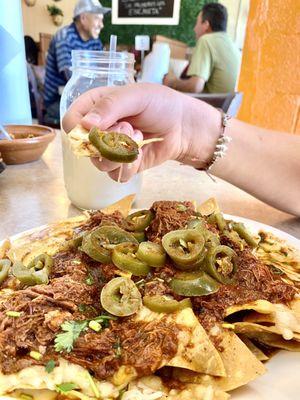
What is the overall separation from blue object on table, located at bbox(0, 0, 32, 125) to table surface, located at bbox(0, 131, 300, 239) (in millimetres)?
646

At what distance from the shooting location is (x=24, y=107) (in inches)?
111

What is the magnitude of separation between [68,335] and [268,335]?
466 mm

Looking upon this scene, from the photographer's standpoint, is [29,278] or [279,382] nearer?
[279,382]

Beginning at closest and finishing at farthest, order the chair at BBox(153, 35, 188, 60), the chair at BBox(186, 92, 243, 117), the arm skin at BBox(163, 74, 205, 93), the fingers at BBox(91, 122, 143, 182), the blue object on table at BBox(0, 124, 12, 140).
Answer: the fingers at BBox(91, 122, 143, 182)
the blue object on table at BBox(0, 124, 12, 140)
the chair at BBox(186, 92, 243, 117)
the arm skin at BBox(163, 74, 205, 93)
the chair at BBox(153, 35, 188, 60)

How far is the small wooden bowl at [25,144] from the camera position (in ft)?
6.96

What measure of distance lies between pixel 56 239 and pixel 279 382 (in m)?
0.73

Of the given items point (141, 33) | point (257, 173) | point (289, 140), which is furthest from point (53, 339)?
point (141, 33)

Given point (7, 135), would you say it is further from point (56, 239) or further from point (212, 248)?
point (212, 248)

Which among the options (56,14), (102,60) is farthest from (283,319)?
(56,14)

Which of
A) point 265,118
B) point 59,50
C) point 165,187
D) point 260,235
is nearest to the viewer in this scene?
point 260,235

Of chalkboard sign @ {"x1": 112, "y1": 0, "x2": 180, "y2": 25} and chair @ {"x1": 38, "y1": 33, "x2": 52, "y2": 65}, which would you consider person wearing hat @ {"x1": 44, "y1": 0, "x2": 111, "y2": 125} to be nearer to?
chalkboard sign @ {"x1": 112, "y1": 0, "x2": 180, "y2": 25}

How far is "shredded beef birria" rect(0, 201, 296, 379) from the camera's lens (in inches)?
31.1

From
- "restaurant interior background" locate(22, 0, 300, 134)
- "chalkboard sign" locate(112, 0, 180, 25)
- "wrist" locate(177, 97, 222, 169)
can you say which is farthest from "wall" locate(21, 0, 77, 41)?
"wrist" locate(177, 97, 222, 169)

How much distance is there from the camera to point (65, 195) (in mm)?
1857
